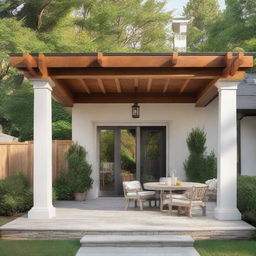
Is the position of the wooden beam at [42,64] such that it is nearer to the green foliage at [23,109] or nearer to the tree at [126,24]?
the green foliage at [23,109]

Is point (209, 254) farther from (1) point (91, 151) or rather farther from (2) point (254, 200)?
(1) point (91, 151)

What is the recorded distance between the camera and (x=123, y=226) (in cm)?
856

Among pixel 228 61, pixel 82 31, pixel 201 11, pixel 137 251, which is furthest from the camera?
pixel 201 11

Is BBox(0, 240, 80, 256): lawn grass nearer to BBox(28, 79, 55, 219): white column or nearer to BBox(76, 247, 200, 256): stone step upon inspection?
BBox(76, 247, 200, 256): stone step

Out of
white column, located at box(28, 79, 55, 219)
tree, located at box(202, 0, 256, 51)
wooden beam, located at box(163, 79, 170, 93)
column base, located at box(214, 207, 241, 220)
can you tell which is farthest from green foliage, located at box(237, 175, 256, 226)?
tree, located at box(202, 0, 256, 51)

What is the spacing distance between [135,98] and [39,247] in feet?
22.4

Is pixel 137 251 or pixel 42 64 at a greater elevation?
pixel 42 64

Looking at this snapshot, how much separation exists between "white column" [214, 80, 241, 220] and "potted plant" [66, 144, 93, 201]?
510 cm

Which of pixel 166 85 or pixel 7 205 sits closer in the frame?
pixel 7 205

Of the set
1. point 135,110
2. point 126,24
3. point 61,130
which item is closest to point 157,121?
point 135,110

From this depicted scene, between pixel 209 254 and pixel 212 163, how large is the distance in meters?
6.62

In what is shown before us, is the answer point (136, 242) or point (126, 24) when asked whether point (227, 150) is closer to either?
point (136, 242)

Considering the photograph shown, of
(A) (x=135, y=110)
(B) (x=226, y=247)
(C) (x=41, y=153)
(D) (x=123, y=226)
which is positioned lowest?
(B) (x=226, y=247)

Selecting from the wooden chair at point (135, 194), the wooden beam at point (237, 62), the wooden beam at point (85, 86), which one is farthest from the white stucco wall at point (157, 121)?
the wooden beam at point (237, 62)
